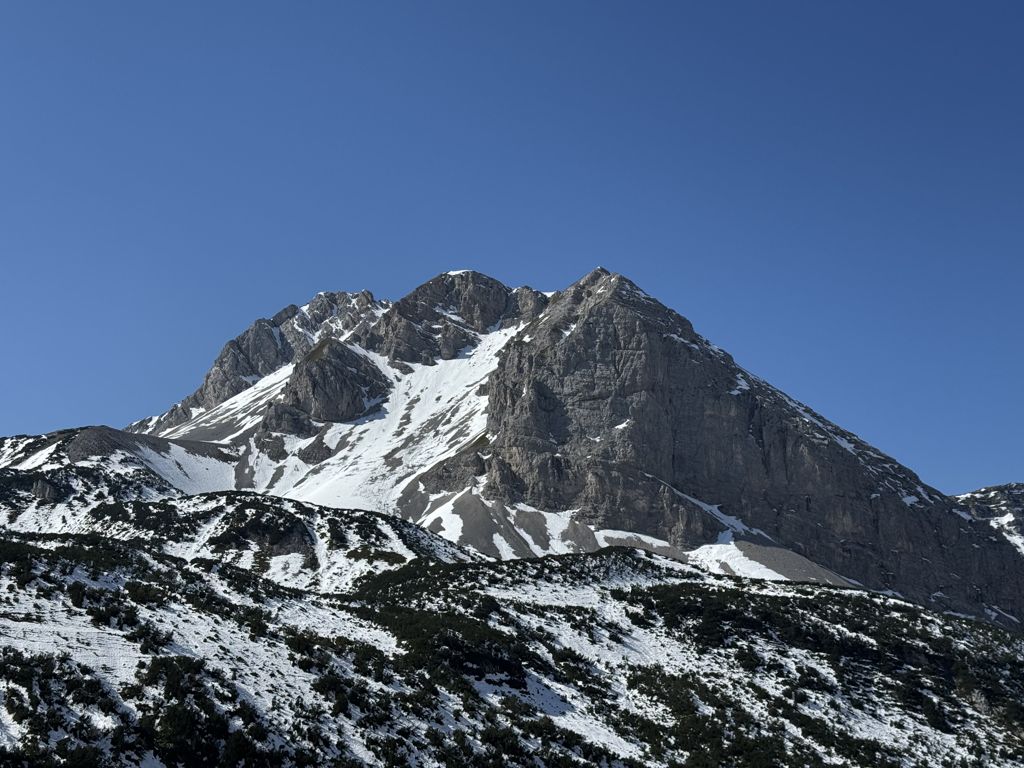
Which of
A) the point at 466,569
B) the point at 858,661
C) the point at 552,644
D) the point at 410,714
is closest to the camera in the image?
the point at 410,714

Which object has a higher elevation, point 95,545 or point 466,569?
point 466,569

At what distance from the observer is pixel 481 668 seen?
4925 cm

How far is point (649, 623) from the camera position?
226ft

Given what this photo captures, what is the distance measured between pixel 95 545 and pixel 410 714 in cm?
4212

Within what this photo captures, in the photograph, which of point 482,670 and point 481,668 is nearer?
point 482,670

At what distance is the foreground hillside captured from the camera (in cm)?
3231

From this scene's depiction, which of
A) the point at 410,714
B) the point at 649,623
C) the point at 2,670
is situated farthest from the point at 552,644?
the point at 2,670

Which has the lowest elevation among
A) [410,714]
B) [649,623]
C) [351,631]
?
[410,714]

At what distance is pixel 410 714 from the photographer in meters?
39.1

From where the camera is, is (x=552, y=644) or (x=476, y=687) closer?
(x=476, y=687)

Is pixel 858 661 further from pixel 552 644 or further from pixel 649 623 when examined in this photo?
pixel 552 644

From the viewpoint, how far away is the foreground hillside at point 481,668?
32312 millimetres

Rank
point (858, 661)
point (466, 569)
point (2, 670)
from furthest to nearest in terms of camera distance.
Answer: point (466, 569)
point (858, 661)
point (2, 670)

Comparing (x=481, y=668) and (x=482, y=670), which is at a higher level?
(x=481, y=668)
